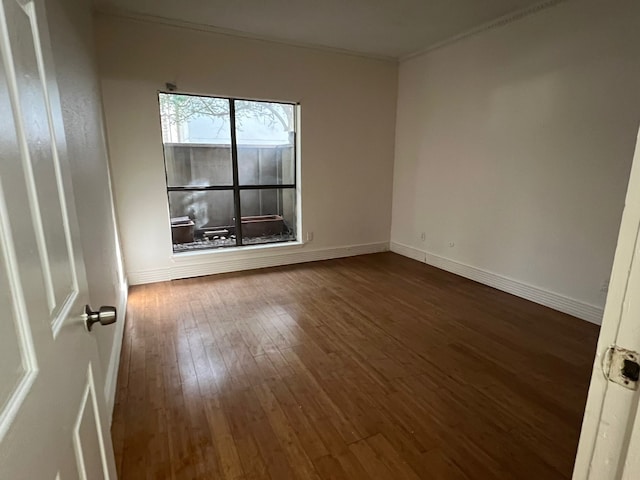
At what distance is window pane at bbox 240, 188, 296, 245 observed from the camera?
4.45m

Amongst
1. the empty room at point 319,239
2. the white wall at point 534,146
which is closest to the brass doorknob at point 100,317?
the empty room at point 319,239

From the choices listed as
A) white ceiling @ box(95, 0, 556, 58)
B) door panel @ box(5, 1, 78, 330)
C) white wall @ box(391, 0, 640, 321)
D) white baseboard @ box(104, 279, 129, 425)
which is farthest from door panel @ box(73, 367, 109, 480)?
white wall @ box(391, 0, 640, 321)

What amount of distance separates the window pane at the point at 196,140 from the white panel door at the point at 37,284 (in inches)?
128

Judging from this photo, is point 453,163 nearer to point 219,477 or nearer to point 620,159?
point 620,159

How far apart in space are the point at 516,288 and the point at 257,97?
3.56m

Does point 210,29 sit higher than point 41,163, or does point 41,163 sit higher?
point 210,29

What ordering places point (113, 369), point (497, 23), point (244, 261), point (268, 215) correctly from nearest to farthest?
point (113, 369), point (497, 23), point (244, 261), point (268, 215)

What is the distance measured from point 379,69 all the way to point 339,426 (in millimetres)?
4408

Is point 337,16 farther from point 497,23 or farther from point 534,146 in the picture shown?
point 534,146

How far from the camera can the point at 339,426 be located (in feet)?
5.84

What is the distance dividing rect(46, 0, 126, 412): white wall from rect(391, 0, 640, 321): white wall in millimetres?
3587

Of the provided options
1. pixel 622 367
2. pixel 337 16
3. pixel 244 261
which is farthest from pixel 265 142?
pixel 622 367

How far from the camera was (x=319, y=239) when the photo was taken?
4781mm

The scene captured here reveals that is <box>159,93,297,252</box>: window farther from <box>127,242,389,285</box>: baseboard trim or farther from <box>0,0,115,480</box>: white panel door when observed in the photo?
<box>0,0,115,480</box>: white panel door
